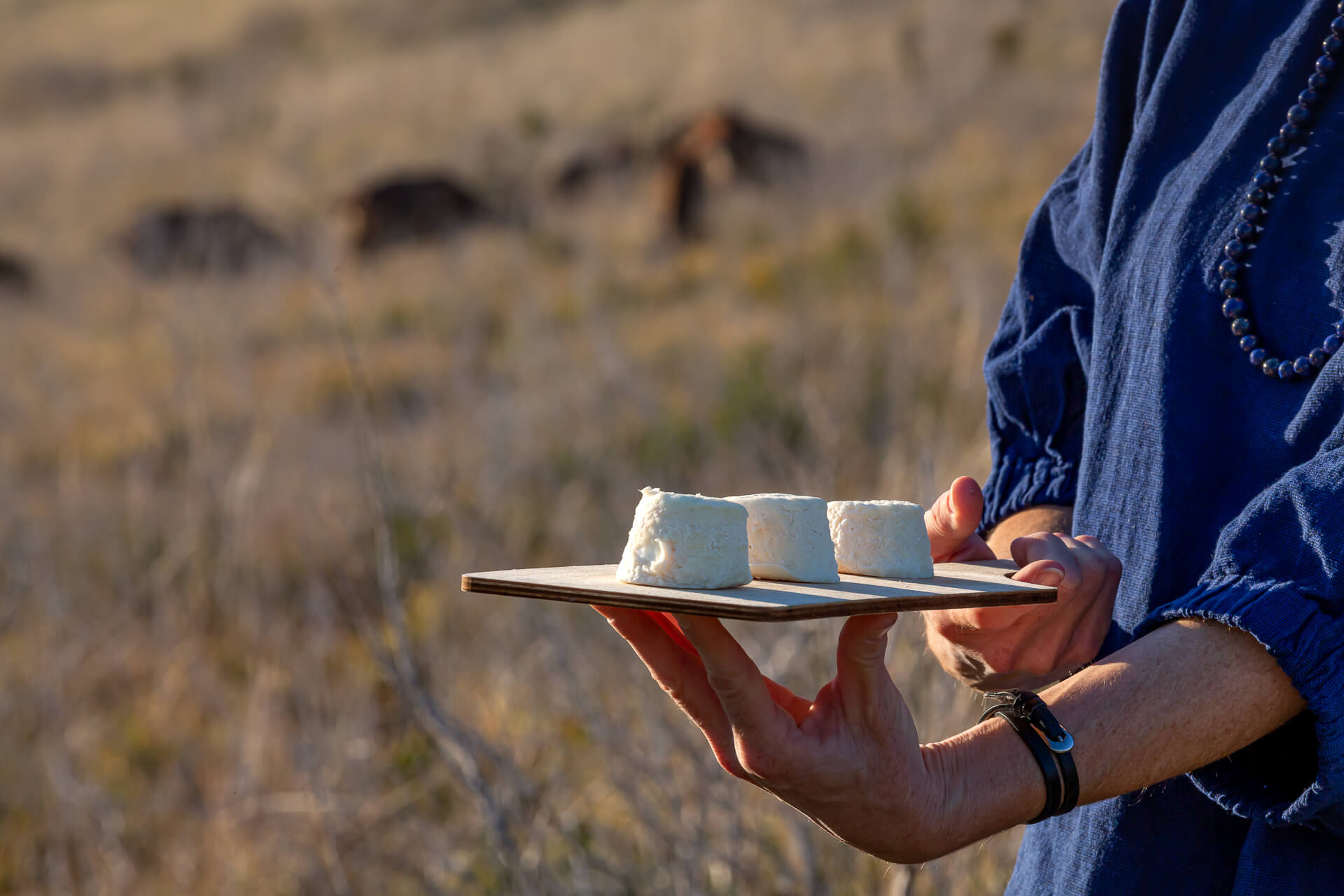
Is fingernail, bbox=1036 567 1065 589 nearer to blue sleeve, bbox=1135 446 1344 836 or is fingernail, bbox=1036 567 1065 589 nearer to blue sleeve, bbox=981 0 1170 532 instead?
blue sleeve, bbox=1135 446 1344 836

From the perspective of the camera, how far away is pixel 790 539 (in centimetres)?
112

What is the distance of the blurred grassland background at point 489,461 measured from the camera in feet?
9.46

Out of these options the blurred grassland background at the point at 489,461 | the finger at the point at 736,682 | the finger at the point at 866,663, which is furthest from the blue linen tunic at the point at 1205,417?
the blurred grassland background at the point at 489,461

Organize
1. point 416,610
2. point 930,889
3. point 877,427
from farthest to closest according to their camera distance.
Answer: point 877,427 → point 416,610 → point 930,889

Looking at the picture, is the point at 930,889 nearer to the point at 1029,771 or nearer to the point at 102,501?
the point at 1029,771

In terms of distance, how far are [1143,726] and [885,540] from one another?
0.29 metres

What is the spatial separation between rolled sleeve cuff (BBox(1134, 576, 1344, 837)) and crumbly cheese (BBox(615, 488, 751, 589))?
0.37 meters

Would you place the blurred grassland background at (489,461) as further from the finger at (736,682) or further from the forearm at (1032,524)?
the finger at (736,682)

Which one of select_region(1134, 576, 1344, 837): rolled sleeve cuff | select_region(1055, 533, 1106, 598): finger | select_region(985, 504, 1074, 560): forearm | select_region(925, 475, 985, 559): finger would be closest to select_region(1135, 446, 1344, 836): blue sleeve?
select_region(1134, 576, 1344, 837): rolled sleeve cuff

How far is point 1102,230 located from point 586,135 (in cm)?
2242

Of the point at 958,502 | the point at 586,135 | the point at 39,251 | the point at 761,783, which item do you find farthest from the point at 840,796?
the point at 39,251

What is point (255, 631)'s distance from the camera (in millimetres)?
5176

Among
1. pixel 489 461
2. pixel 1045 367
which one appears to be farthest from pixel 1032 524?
pixel 489 461

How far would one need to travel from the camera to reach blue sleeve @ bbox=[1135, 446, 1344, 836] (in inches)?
37.0
